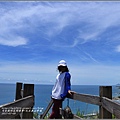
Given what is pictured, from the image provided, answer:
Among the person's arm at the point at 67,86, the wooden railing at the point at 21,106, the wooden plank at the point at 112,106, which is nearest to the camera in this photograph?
the wooden railing at the point at 21,106

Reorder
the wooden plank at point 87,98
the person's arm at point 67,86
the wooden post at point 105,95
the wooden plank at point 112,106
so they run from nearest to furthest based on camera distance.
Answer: the wooden plank at point 112,106 → the wooden post at point 105,95 → the wooden plank at point 87,98 → the person's arm at point 67,86

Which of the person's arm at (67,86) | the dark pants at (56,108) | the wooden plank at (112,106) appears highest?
the person's arm at (67,86)

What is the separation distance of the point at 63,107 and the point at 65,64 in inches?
36.3

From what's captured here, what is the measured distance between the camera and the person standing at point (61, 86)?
12.5 feet

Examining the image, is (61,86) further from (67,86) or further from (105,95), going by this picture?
Result: (105,95)

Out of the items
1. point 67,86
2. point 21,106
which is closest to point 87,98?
point 67,86

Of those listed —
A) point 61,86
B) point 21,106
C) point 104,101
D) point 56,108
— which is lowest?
point 56,108

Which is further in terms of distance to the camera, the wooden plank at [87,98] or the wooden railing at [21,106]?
the wooden plank at [87,98]

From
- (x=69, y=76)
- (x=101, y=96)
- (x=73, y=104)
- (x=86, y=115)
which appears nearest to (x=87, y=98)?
(x=101, y=96)

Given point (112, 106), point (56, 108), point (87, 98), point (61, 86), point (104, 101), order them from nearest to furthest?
point (112, 106)
point (104, 101)
point (87, 98)
point (61, 86)
point (56, 108)

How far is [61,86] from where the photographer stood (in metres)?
3.81

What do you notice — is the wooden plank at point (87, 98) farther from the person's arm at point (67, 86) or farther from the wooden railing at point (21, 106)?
the wooden railing at point (21, 106)

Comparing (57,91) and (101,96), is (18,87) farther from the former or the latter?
(101,96)

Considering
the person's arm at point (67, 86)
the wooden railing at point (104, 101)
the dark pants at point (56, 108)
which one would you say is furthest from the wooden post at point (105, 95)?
the dark pants at point (56, 108)
